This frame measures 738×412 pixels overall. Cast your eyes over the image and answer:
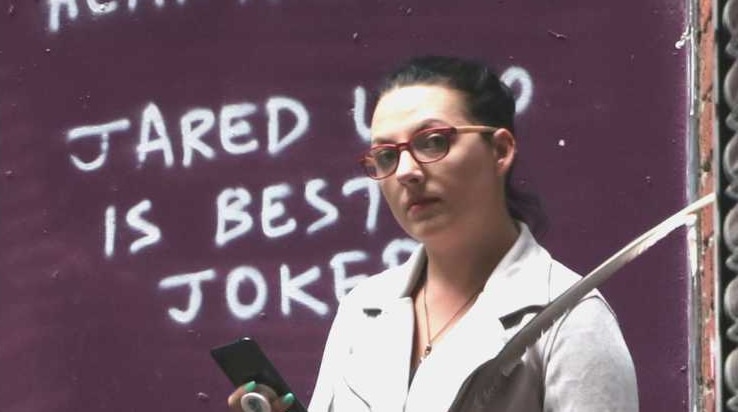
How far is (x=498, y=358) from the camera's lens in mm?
2982

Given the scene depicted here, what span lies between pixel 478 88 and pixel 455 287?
0.36 meters

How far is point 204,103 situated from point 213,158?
17 cm

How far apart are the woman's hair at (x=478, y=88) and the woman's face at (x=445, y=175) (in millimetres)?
19

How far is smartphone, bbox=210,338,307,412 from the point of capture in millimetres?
3125

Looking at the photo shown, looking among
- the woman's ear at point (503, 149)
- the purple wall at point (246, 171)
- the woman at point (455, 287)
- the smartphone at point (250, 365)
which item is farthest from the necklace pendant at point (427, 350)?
the purple wall at point (246, 171)

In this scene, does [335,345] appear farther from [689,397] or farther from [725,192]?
[689,397]

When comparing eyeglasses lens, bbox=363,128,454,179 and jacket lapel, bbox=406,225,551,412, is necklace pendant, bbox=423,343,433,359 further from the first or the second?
eyeglasses lens, bbox=363,128,454,179

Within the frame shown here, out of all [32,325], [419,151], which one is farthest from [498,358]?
[32,325]

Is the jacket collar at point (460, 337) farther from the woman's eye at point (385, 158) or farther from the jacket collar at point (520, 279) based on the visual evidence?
the woman's eye at point (385, 158)

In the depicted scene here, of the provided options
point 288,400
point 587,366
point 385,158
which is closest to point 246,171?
point 385,158

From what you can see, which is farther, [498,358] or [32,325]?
[32,325]

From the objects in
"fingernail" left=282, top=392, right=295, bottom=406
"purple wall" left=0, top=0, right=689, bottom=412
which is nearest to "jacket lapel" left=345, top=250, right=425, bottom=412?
"fingernail" left=282, top=392, right=295, bottom=406

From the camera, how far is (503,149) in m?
3.24

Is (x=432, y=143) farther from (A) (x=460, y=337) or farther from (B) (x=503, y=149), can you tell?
(A) (x=460, y=337)
